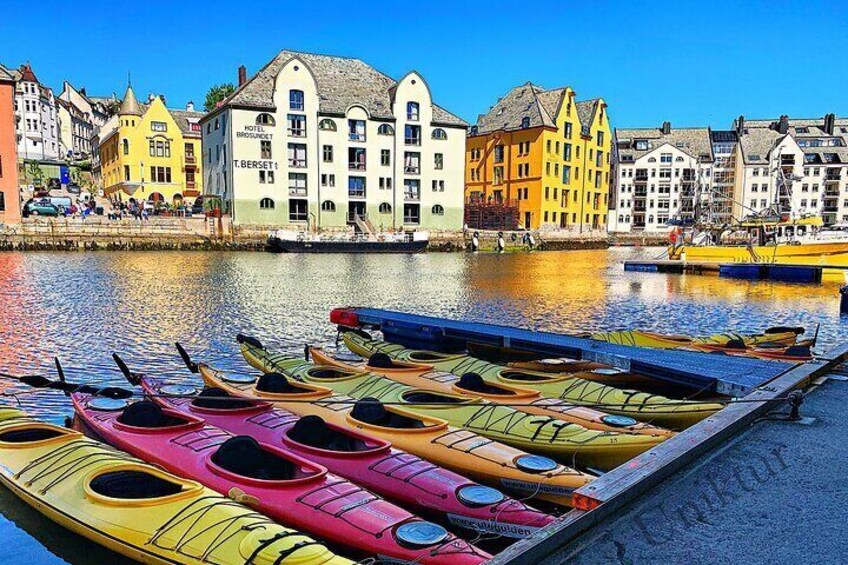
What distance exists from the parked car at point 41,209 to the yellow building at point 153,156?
56.5 ft

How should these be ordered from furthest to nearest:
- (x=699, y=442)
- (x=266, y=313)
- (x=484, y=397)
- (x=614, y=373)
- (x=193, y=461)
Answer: (x=266, y=313) → (x=614, y=373) → (x=484, y=397) → (x=193, y=461) → (x=699, y=442)

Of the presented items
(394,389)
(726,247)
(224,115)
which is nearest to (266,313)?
(394,389)

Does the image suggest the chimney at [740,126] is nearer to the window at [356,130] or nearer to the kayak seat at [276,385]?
the window at [356,130]

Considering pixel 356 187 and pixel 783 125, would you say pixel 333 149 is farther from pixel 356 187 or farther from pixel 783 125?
pixel 783 125

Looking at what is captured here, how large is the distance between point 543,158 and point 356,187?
25722 mm

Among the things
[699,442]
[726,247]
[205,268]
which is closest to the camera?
[699,442]

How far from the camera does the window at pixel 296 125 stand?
58675 millimetres

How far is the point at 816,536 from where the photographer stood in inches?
185

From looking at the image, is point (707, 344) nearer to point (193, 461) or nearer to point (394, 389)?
point (394, 389)

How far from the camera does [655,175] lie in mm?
97562

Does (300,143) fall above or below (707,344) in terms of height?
above

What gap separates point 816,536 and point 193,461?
6473mm

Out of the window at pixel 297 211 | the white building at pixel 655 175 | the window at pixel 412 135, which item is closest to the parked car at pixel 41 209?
the window at pixel 297 211

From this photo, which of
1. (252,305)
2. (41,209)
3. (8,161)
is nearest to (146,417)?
(252,305)
